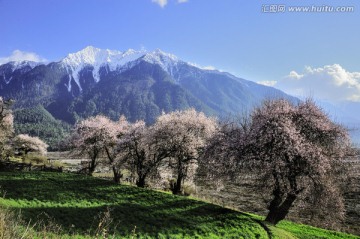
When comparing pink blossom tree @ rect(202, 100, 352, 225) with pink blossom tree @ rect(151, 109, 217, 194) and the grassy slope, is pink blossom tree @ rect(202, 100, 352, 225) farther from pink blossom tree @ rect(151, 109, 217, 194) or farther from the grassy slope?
pink blossom tree @ rect(151, 109, 217, 194)

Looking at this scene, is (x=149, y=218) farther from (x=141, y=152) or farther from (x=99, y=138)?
(x=99, y=138)

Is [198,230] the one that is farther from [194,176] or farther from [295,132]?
[194,176]

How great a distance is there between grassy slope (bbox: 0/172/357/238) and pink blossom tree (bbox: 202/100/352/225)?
4.84 meters

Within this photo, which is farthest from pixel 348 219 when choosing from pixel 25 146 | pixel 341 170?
pixel 25 146

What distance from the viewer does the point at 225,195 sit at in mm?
81125

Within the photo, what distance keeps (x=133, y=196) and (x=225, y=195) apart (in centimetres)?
4337

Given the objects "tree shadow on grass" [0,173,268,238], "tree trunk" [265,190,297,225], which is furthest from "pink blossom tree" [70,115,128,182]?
"tree trunk" [265,190,297,225]

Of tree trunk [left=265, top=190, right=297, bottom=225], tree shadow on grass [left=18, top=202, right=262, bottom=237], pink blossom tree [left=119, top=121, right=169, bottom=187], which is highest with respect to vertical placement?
pink blossom tree [left=119, top=121, right=169, bottom=187]

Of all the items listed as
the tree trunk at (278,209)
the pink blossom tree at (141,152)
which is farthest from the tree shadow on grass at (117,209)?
the pink blossom tree at (141,152)

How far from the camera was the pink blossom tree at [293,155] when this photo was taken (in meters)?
36.4

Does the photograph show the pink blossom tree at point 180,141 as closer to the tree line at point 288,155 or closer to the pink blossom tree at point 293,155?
the tree line at point 288,155

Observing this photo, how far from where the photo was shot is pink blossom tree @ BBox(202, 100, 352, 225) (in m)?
36.4

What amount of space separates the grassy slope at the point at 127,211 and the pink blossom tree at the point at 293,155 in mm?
4837

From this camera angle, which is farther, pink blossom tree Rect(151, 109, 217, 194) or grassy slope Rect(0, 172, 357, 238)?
pink blossom tree Rect(151, 109, 217, 194)
